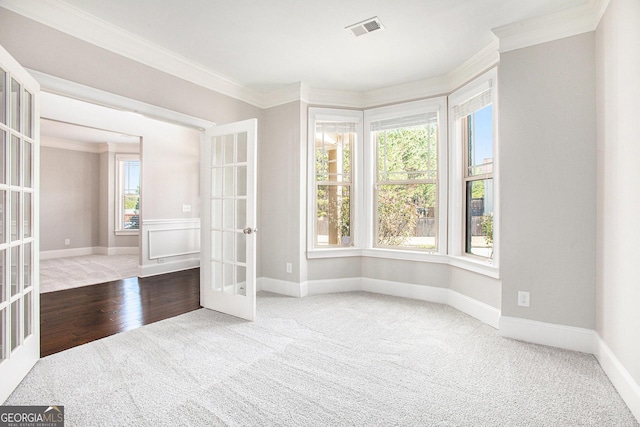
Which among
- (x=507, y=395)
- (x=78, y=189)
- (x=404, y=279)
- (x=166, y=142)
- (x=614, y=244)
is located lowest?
(x=507, y=395)

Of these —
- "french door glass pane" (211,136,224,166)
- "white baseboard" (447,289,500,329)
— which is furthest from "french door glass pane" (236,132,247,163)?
"white baseboard" (447,289,500,329)

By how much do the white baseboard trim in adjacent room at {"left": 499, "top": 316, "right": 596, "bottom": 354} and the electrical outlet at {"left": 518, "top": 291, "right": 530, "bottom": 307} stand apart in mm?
129

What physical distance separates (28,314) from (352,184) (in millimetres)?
3451

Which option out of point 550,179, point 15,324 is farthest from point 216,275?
point 550,179

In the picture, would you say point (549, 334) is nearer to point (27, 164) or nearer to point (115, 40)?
point (27, 164)

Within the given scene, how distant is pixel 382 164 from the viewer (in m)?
4.37

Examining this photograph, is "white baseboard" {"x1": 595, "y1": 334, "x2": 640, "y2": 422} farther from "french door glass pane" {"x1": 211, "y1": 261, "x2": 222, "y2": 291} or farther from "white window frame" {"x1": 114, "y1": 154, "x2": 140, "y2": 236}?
"white window frame" {"x1": 114, "y1": 154, "x2": 140, "y2": 236}

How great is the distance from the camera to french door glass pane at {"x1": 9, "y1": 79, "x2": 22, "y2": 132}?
2.05 metres

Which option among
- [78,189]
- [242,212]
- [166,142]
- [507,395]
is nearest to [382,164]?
[242,212]

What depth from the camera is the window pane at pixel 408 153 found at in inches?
159

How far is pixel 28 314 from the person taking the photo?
227cm

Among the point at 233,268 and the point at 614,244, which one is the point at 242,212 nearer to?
the point at 233,268

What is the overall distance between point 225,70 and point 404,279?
10.7 ft

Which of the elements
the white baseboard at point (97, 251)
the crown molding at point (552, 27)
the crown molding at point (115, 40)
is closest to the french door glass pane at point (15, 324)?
the crown molding at point (115, 40)
